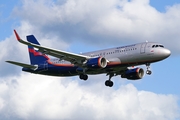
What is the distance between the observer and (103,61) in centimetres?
8312

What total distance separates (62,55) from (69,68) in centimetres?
445

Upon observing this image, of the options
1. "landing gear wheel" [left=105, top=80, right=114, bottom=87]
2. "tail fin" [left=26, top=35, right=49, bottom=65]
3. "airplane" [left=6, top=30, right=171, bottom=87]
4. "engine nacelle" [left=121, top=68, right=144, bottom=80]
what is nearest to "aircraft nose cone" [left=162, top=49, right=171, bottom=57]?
"airplane" [left=6, top=30, right=171, bottom=87]

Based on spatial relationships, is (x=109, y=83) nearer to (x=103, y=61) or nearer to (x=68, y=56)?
(x=103, y=61)

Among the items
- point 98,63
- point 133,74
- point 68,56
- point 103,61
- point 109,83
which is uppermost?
point 133,74

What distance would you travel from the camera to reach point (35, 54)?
3839 inches

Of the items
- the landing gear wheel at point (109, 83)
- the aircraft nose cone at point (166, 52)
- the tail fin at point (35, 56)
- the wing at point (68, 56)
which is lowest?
the aircraft nose cone at point (166, 52)

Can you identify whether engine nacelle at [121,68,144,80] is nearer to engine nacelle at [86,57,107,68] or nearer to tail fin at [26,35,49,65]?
engine nacelle at [86,57,107,68]

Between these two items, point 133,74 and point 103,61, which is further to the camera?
point 133,74

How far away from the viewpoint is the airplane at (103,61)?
81500 millimetres

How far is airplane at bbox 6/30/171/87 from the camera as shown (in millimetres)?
81500

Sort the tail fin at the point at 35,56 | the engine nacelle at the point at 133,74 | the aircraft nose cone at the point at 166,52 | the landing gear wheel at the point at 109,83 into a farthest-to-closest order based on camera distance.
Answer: the tail fin at the point at 35,56
the landing gear wheel at the point at 109,83
the engine nacelle at the point at 133,74
the aircraft nose cone at the point at 166,52

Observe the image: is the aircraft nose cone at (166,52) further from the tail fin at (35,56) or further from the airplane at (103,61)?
the tail fin at (35,56)

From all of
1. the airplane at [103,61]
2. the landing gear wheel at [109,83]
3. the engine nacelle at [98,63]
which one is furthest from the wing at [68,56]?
the landing gear wheel at [109,83]

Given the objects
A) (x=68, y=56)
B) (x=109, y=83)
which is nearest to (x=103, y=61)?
(x=68, y=56)
